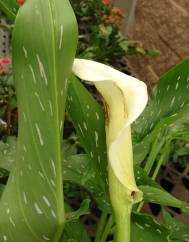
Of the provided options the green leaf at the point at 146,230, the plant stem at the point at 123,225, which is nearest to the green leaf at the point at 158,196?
the green leaf at the point at 146,230

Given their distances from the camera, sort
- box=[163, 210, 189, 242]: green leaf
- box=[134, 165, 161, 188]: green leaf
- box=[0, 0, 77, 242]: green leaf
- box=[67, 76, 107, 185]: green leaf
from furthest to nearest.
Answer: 1. box=[163, 210, 189, 242]: green leaf
2. box=[134, 165, 161, 188]: green leaf
3. box=[67, 76, 107, 185]: green leaf
4. box=[0, 0, 77, 242]: green leaf

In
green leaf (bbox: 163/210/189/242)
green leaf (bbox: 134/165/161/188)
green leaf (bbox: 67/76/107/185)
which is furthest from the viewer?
green leaf (bbox: 163/210/189/242)

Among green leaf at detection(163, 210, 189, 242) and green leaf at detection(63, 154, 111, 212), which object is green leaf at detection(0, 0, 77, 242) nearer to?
green leaf at detection(63, 154, 111, 212)

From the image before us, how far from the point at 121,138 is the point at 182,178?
3.34 ft

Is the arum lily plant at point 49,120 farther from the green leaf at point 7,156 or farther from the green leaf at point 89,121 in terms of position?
the green leaf at point 7,156

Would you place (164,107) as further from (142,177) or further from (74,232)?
Answer: (74,232)

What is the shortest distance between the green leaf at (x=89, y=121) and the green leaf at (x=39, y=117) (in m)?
0.13

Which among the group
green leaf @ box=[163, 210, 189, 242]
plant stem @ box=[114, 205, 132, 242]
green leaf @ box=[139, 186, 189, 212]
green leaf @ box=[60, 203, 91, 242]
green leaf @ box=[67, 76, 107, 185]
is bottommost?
green leaf @ box=[163, 210, 189, 242]

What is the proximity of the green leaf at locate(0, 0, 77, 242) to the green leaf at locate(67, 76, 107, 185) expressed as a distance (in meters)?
0.13

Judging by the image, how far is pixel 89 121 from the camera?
0.51 m

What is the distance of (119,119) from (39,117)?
0.08 metres

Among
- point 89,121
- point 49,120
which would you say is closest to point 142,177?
point 89,121

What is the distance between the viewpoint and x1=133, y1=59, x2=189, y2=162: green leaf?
603 mm

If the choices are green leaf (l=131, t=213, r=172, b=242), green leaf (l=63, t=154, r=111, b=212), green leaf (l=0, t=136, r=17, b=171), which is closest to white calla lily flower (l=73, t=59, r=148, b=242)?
green leaf (l=131, t=213, r=172, b=242)
